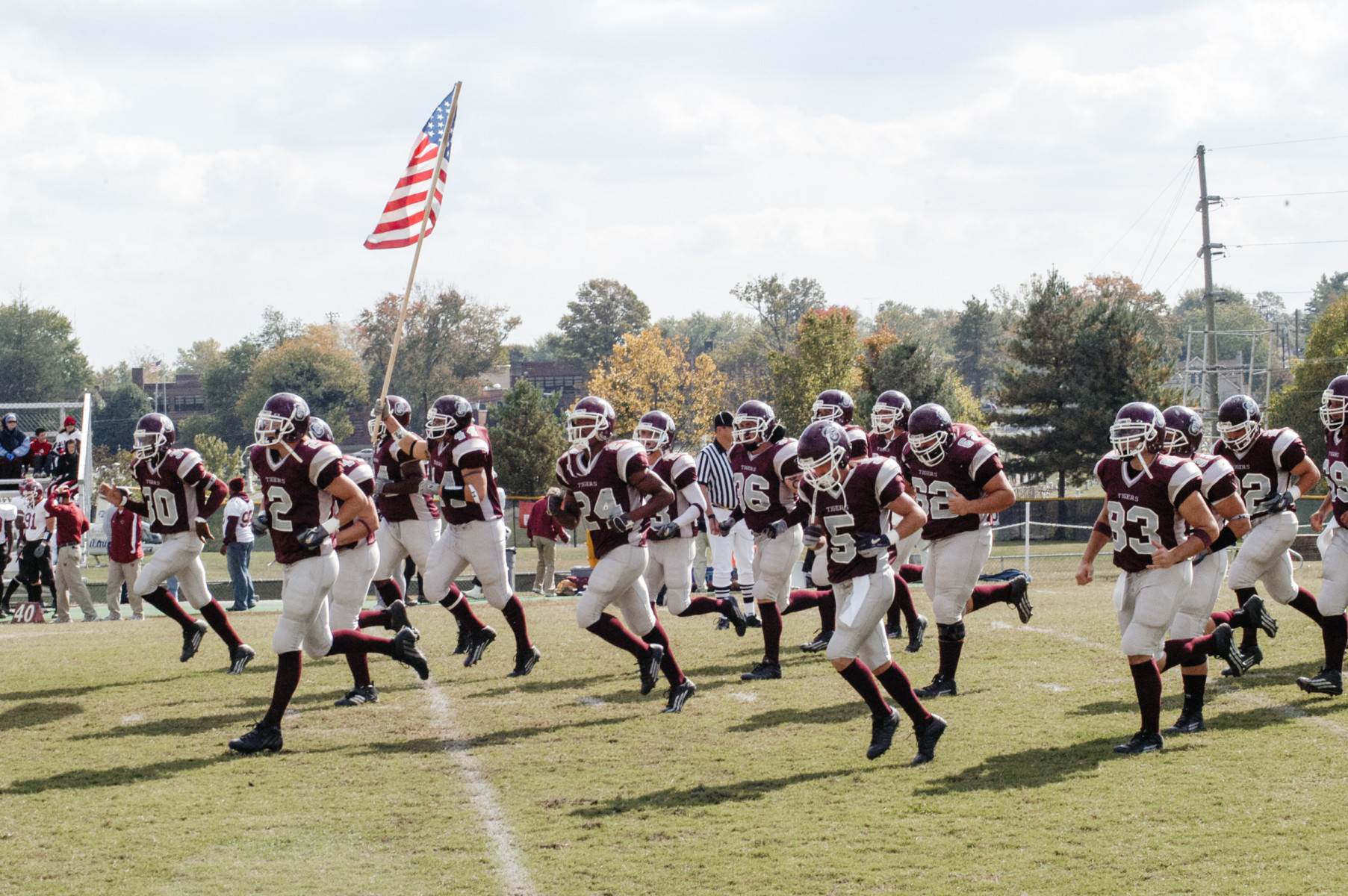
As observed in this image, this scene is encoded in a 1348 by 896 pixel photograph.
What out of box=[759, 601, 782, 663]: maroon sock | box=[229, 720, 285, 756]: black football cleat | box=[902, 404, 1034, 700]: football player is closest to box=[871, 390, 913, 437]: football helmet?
box=[902, 404, 1034, 700]: football player

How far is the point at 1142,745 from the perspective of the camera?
6.63 metres

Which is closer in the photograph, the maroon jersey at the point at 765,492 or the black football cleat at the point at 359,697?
the black football cleat at the point at 359,697

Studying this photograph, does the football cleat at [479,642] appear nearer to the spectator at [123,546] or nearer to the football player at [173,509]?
the football player at [173,509]

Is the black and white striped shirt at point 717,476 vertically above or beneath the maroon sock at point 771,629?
above

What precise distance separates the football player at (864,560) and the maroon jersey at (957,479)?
1.29m

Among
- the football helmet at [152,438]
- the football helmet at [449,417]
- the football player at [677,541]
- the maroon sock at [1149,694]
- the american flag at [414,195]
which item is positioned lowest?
the maroon sock at [1149,694]

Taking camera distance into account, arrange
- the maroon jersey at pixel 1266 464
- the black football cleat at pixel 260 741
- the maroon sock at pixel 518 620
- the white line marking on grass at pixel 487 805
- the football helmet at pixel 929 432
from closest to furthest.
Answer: the white line marking on grass at pixel 487 805
the black football cleat at pixel 260 741
the football helmet at pixel 929 432
the maroon jersey at pixel 1266 464
the maroon sock at pixel 518 620

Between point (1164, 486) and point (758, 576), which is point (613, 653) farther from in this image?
point (1164, 486)

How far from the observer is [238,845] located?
17.5ft

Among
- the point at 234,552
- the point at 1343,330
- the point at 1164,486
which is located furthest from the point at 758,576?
the point at 1343,330

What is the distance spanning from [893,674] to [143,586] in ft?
18.4

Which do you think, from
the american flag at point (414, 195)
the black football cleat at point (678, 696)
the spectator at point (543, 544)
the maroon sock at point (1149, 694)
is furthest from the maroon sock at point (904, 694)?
the spectator at point (543, 544)

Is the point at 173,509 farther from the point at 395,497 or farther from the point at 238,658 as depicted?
the point at 395,497

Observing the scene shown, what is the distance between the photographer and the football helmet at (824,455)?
21.8ft
